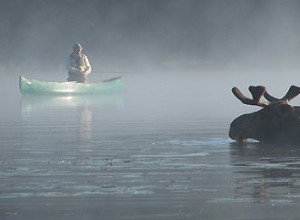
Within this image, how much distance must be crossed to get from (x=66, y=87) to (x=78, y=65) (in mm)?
1792

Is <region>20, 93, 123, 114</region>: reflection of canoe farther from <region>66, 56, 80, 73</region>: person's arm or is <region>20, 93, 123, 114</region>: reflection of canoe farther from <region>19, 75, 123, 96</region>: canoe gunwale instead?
<region>66, 56, 80, 73</region>: person's arm

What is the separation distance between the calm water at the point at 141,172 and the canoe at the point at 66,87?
19930mm

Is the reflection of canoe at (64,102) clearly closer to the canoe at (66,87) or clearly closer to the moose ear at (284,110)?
the canoe at (66,87)

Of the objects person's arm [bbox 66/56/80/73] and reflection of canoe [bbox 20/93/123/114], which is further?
person's arm [bbox 66/56/80/73]

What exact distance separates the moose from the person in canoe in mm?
26033

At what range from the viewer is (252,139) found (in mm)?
22469

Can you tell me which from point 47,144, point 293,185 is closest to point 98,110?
point 47,144

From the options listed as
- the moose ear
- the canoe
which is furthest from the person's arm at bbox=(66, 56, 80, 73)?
the moose ear

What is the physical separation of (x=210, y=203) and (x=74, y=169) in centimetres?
381

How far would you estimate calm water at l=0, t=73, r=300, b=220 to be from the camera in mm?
13875

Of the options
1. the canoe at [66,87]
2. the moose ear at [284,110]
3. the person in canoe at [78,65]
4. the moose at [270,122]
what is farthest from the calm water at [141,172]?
the canoe at [66,87]

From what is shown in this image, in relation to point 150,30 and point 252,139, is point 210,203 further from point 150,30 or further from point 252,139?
point 150,30

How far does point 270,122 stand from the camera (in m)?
21.3

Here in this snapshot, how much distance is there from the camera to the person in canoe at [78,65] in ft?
157
